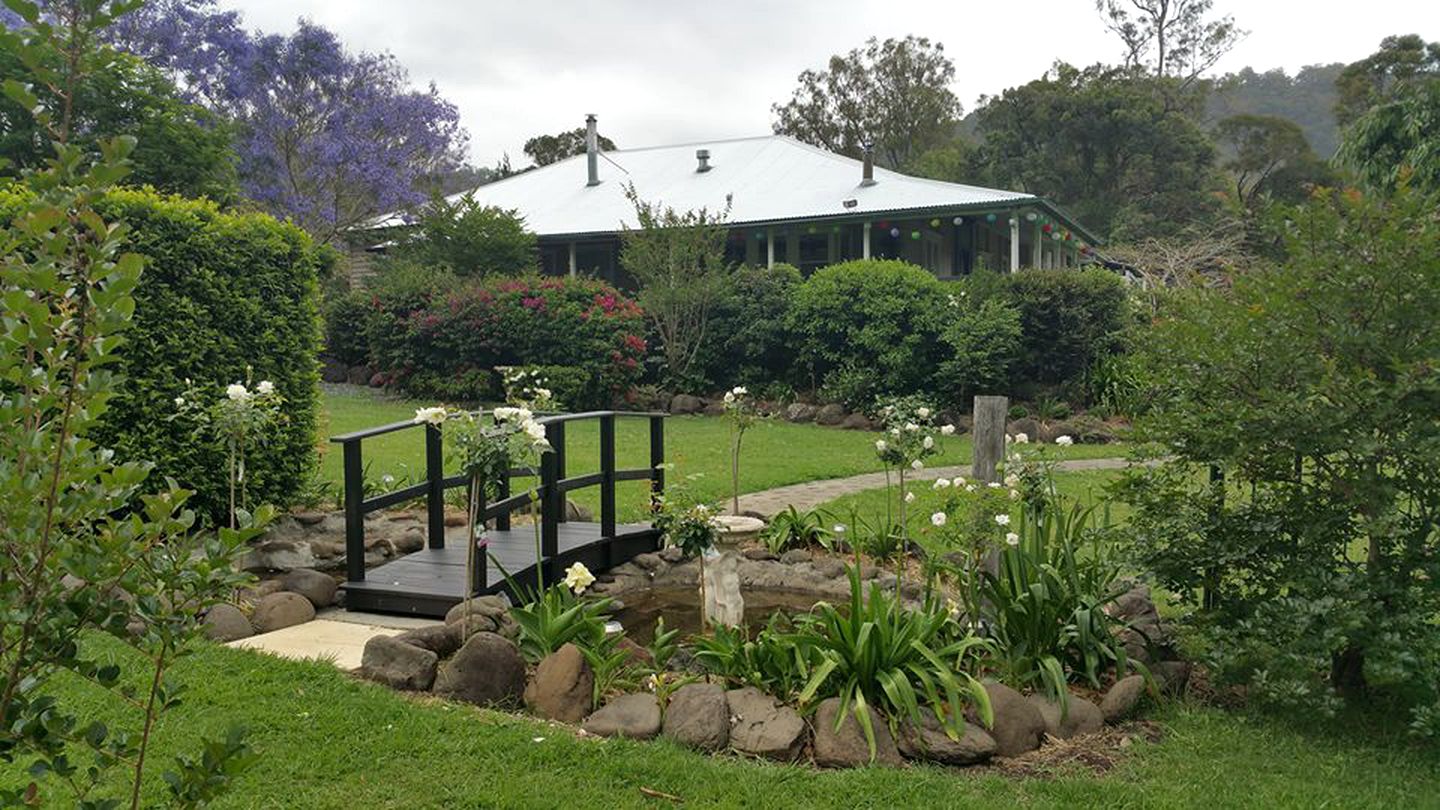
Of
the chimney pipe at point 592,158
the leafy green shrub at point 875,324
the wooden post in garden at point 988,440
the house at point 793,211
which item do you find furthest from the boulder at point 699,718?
the chimney pipe at point 592,158

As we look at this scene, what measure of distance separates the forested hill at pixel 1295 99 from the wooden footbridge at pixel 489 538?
46918 mm

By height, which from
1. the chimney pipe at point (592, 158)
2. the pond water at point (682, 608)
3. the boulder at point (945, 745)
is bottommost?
the pond water at point (682, 608)

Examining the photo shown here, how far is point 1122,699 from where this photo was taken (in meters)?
4.52

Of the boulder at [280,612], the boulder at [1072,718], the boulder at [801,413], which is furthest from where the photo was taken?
the boulder at [801,413]

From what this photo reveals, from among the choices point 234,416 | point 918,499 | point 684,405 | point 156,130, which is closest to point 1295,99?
point 684,405

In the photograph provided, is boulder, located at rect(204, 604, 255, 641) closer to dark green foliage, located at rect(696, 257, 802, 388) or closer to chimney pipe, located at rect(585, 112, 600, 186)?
dark green foliage, located at rect(696, 257, 802, 388)

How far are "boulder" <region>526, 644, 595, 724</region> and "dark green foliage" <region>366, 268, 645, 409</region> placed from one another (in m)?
13.0

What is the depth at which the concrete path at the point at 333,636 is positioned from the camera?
198 inches

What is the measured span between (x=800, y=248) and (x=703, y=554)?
72.7ft

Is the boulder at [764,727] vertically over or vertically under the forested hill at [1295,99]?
under

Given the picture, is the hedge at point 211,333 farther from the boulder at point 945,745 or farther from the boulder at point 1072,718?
the boulder at point 1072,718

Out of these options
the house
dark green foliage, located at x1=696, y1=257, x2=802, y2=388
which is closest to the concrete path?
dark green foliage, located at x1=696, y1=257, x2=802, y2=388

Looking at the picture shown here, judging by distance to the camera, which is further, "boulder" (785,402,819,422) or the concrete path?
"boulder" (785,402,819,422)

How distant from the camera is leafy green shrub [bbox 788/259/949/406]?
57.0ft
